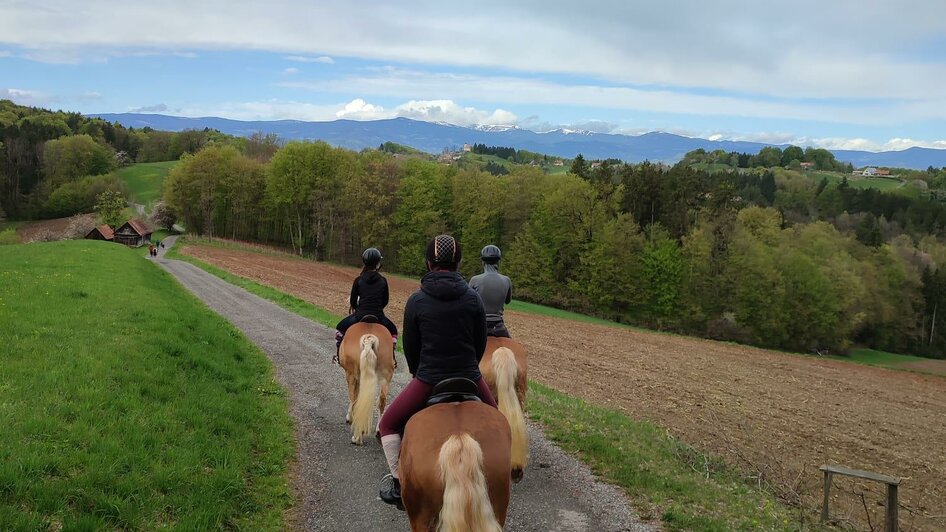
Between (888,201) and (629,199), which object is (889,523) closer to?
(629,199)

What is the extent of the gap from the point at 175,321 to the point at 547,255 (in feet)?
157

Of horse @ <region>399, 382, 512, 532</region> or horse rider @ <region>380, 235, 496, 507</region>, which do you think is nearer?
horse @ <region>399, 382, 512, 532</region>

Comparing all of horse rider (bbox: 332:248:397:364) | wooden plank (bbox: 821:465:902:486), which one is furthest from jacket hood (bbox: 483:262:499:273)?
wooden plank (bbox: 821:465:902:486)

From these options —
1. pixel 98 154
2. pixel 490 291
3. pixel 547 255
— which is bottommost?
pixel 547 255

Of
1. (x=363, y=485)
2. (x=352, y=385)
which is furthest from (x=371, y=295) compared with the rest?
(x=363, y=485)

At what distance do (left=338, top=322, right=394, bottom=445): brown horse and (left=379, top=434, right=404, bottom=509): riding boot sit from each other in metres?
3.23

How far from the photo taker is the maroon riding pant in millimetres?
5293

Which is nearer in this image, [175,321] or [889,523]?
[889,523]

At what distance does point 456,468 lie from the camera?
14.4 feet

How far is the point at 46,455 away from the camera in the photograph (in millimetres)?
5918

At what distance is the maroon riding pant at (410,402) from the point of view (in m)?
5.29

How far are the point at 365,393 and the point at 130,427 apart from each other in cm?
323

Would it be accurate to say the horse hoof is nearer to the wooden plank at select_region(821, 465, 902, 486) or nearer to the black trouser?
the black trouser

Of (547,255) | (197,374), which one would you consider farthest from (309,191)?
(197,374)
